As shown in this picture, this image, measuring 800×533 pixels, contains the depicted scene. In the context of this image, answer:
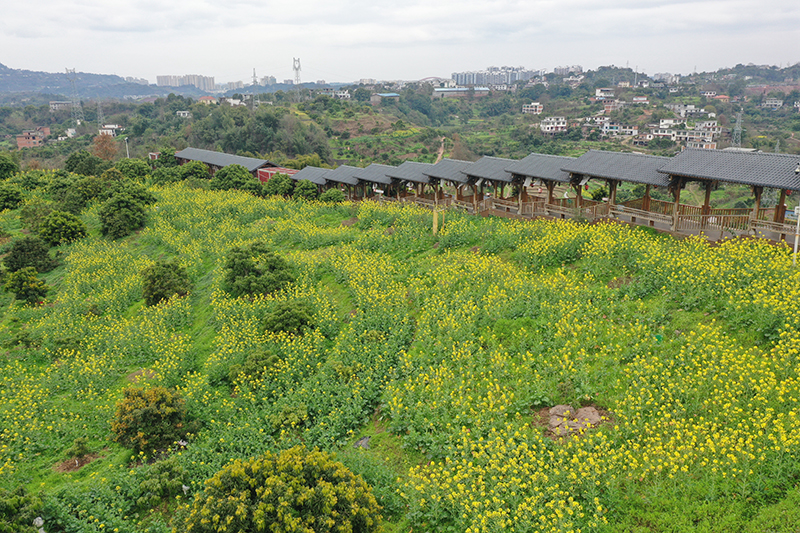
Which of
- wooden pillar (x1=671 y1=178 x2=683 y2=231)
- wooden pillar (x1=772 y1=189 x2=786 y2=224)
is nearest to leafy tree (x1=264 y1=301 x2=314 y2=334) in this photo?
wooden pillar (x1=671 y1=178 x2=683 y2=231)

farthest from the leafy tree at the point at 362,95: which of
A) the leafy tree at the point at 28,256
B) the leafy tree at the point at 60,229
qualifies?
the leafy tree at the point at 28,256

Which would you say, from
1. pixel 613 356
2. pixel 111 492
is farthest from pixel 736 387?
pixel 111 492

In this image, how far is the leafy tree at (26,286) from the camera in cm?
2609

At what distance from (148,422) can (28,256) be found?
73.1 feet

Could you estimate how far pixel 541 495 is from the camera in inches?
387

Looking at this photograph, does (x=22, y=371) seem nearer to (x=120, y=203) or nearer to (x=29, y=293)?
(x=29, y=293)

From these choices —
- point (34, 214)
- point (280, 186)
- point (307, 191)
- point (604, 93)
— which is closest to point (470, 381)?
point (307, 191)

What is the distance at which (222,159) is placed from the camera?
170 ft

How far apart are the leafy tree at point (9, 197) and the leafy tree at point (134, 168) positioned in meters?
9.31

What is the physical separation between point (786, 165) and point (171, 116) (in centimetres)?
12227

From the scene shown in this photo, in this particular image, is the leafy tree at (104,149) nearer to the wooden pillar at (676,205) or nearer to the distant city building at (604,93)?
the wooden pillar at (676,205)

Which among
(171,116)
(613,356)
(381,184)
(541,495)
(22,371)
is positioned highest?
(171,116)

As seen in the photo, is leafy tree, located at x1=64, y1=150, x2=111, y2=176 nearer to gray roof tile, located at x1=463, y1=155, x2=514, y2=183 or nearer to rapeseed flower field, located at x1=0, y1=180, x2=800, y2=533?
rapeseed flower field, located at x1=0, y1=180, x2=800, y2=533

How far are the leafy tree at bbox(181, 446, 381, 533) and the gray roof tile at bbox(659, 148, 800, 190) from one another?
Answer: 16.6 m
